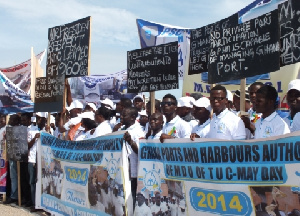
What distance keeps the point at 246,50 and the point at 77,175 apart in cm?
315

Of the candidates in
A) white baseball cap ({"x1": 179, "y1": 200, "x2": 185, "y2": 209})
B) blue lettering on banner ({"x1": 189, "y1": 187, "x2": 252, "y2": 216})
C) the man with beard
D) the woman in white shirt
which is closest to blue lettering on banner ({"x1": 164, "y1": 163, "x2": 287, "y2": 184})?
blue lettering on banner ({"x1": 189, "y1": 187, "x2": 252, "y2": 216})

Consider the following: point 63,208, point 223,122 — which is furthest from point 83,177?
point 223,122

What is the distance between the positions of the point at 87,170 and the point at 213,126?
7.54 feet

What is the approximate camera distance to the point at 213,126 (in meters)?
4.91

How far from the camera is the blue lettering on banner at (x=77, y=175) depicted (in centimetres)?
644

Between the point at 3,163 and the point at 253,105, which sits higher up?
the point at 253,105

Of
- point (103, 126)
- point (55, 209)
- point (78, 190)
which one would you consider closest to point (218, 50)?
point (103, 126)

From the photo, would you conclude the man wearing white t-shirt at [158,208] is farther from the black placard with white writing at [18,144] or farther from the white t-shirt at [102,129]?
the black placard with white writing at [18,144]

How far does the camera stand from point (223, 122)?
4.75m

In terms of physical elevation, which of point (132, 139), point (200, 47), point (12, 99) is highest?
point (200, 47)

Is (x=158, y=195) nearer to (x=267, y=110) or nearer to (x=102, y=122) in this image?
(x=267, y=110)

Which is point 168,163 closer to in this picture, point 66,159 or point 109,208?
point 109,208

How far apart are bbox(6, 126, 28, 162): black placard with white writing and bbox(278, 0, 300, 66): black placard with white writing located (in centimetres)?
543

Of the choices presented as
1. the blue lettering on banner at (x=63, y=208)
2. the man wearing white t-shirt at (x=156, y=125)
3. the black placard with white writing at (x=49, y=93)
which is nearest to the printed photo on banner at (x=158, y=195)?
the man wearing white t-shirt at (x=156, y=125)
